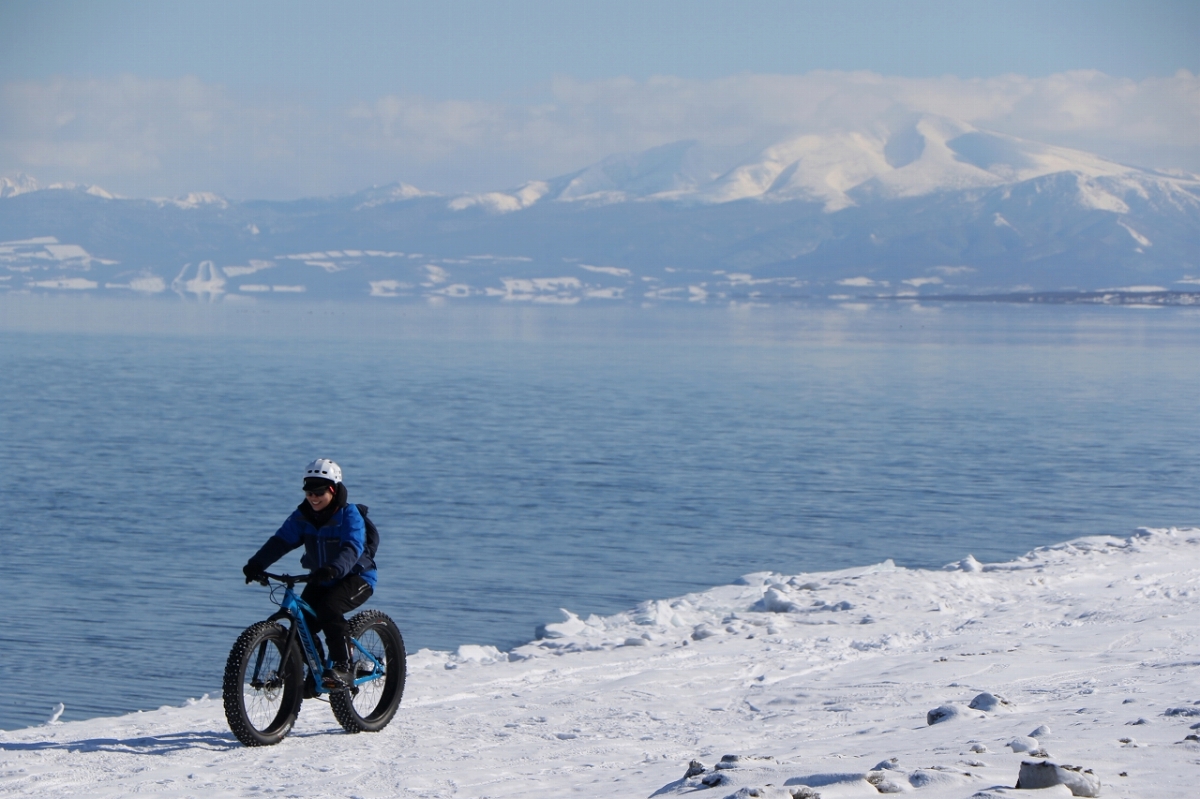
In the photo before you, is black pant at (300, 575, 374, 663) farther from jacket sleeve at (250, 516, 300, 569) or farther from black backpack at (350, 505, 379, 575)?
jacket sleeve at (250, 516, 300, 569)

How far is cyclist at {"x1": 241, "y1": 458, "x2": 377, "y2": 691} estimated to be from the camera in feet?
27.8

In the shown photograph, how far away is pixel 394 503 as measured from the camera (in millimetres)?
24953

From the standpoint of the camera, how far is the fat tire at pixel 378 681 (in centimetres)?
913

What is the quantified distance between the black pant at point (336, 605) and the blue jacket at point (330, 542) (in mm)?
58

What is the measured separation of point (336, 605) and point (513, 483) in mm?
19011

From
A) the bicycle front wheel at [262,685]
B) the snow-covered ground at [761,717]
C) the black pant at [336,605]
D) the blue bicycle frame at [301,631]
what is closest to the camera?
the snow-covered ground at [761,717]

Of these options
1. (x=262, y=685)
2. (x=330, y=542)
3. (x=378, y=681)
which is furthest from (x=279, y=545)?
(x=378, y=681)

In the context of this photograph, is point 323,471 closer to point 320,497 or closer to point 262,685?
point 320,497

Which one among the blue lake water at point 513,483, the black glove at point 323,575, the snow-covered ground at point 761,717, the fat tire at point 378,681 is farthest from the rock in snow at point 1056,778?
the blue lake water at point 513,483

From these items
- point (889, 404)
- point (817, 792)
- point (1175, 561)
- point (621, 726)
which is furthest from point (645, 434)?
point (817, 792)

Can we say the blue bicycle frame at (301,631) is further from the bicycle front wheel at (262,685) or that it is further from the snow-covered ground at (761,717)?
the snow-covered ground at (761,717)

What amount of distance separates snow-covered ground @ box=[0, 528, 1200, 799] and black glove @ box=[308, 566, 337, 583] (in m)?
0.95

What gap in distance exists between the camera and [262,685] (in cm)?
862

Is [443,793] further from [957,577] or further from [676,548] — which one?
[676,548]
